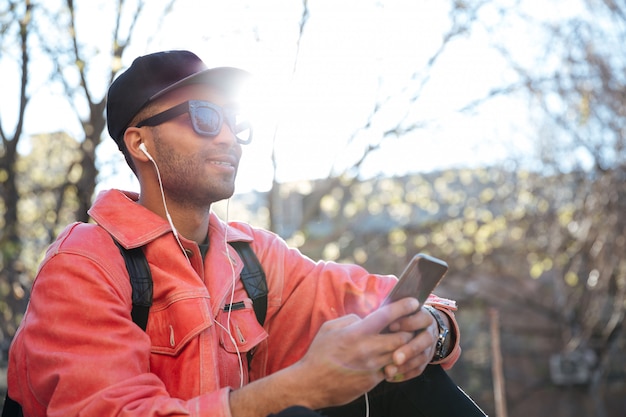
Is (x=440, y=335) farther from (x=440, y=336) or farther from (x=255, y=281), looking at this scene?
(x=255, y=281)

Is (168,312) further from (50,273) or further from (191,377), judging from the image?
(50,273)

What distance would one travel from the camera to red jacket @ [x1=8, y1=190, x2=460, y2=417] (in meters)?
1.84

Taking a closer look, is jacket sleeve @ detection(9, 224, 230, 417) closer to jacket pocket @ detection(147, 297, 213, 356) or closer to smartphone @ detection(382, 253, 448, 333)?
jacket pocket @ detection(147, 297, 213, 356)

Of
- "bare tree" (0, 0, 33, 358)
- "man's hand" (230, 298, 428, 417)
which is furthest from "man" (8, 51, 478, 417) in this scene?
"bare tree" (0, 0, 33, 358)

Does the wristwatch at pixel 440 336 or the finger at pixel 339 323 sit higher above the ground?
the finger at pixel 339 323

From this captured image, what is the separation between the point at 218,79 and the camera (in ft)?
8.43

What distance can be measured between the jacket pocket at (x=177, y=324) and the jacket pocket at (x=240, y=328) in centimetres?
12

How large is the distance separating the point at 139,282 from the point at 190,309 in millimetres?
180

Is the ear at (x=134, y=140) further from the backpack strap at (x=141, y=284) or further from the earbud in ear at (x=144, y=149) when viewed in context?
the backpack strap at (x=141, y=284)

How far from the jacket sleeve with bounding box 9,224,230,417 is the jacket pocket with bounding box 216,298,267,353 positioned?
0.38 m

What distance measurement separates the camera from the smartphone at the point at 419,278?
1.81m

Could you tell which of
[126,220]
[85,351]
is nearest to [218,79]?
[126,220]

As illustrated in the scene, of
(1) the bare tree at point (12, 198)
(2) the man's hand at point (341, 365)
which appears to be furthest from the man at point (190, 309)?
(1) the bare tree at point (12, 198)

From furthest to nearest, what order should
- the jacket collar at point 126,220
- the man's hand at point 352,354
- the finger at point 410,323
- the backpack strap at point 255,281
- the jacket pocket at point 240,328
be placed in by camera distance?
the backpack strap at point 255,281 → the jacket pocket at point 240,328 → the jacket collar at point 126,220 → the finger at point 410,323 → the man's hand at point 352,354
